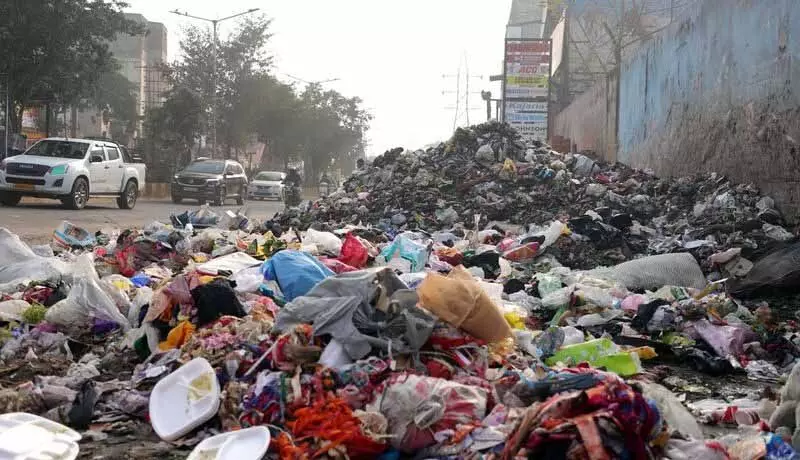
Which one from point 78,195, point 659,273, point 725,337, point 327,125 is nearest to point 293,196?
point 78,195

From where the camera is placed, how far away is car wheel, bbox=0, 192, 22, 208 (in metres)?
16.5

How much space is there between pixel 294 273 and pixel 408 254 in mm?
1969

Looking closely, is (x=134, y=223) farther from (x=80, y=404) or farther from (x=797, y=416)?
(x=797, y=416)

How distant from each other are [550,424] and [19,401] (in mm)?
2476

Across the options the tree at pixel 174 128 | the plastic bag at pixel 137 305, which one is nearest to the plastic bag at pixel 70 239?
the plastic bag at pixel 137 305

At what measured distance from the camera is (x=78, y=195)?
656 inches

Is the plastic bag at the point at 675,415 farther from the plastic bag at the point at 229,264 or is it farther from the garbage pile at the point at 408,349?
the plastic bag at the point at 229,264

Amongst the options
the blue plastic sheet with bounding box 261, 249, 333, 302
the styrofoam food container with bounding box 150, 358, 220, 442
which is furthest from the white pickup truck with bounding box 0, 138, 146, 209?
the styrofoam food container with bounding box 150, 358, 220, 442

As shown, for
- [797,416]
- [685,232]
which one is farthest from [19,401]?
[685,232]

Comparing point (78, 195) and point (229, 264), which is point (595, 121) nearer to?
point (78, 195)

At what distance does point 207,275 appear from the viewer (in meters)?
5.52

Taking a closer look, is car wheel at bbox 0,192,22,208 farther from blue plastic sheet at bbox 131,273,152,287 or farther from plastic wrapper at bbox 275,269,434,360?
plastic wrapper at bbox 275,269,434,360

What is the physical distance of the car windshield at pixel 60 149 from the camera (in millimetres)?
16859

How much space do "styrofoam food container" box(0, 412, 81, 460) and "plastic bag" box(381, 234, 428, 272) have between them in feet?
12.0
